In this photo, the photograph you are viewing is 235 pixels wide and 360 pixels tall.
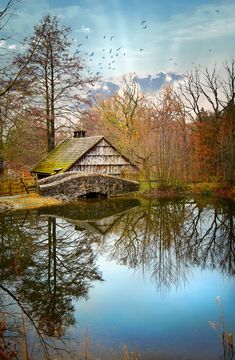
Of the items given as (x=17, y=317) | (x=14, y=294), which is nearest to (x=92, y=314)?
(x=17, y=317)

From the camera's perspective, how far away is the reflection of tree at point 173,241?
32.3 ft

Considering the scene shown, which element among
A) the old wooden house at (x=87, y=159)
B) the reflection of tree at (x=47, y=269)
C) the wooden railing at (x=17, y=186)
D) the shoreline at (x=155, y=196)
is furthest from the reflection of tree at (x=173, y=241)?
the old wooden house at (x=87, y=159)

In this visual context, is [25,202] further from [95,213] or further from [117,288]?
[117,288]

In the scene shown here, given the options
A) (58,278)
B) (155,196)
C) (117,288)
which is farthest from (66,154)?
(117,288)

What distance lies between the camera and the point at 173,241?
12.4 m

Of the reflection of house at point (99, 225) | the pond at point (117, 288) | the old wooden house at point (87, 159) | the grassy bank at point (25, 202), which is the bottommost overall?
the pond at point (117, 288)

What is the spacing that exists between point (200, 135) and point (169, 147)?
8084 millimetres

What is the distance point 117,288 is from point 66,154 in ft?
62.8

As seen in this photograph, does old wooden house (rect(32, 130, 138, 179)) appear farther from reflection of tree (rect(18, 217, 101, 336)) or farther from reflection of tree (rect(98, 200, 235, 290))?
reflection of tree (rect(18, 217, 101, 336))

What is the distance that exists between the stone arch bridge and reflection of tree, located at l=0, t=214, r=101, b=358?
23.2ft

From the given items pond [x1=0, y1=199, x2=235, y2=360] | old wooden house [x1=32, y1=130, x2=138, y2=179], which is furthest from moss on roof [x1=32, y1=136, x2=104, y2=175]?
pond [x1=0, y1=199, x2=235, y2=360]

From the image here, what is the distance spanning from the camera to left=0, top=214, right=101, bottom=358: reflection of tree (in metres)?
7.05

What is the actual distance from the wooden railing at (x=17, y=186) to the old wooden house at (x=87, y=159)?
8.71ft

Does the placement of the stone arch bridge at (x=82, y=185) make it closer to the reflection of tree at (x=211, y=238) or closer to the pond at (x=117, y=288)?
the pond at (x=117, y=288)
